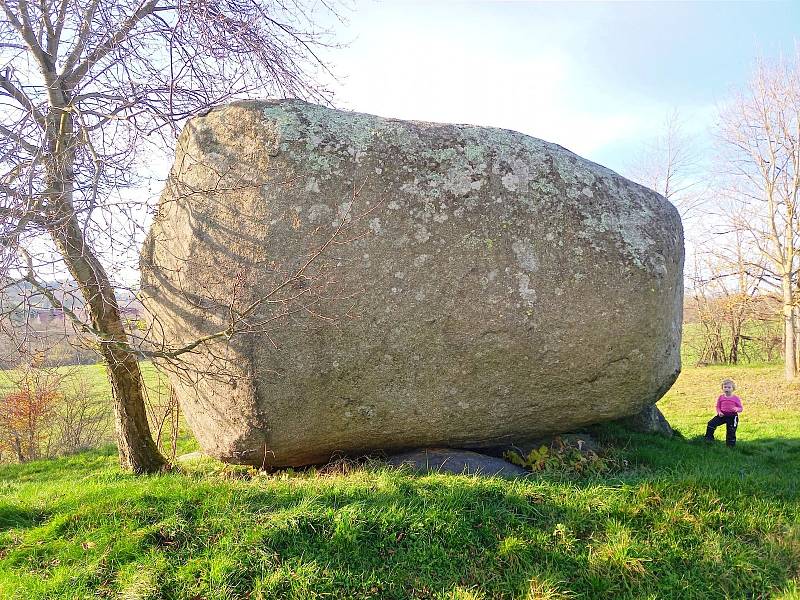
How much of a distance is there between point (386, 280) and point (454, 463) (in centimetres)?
185

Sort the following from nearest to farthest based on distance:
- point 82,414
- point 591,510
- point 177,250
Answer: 1. point 591,510
2. point 177,250
3. point 82,414

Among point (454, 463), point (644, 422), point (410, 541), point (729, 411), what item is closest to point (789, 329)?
point (729, 411)

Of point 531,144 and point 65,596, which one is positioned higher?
point 531,144

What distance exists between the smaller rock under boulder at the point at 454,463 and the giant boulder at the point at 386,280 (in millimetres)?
143

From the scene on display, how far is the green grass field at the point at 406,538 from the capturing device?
126 inches

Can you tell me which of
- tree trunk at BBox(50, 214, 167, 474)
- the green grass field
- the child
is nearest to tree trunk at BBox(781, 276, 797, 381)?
the child

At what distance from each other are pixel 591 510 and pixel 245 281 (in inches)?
129

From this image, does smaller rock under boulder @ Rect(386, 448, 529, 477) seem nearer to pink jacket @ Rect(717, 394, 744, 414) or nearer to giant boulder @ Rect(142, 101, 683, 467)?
giant boulder @ Rect(142, 101, 683, 467)

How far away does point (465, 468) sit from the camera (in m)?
4.70

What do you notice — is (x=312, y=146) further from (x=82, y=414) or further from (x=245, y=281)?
(x=82, y=414)

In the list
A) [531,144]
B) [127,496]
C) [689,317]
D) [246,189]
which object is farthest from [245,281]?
[689,317]

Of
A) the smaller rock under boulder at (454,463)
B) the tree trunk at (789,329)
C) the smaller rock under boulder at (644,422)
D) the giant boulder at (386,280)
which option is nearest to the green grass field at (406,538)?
the smaller rock under boulder at (454,463)

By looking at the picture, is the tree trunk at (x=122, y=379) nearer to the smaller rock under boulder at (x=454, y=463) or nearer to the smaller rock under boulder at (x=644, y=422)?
the smaller rock under boulder at (x=454, y=463)

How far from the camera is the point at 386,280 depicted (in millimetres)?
4520
